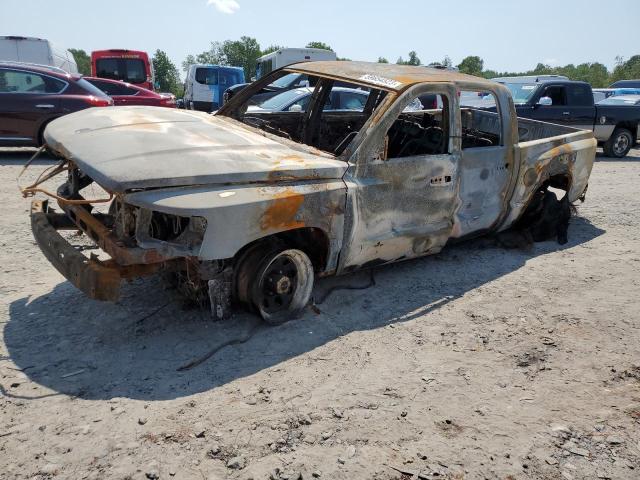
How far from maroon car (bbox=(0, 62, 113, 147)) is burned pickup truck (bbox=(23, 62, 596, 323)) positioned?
5.50m

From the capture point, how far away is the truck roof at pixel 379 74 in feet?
13.5

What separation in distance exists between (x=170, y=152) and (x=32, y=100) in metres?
7.05

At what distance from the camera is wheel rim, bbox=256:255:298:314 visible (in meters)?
3.53

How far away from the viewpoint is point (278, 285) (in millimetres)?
3562

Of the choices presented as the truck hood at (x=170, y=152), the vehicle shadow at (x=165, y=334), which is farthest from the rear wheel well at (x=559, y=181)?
the truck hood at (x=170, y=152)

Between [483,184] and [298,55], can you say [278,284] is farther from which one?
[298,55]

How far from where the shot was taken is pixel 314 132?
5223mm

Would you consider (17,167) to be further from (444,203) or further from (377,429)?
(377,429)

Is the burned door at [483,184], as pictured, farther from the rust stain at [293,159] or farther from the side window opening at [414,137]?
the rust stain at [293,159]

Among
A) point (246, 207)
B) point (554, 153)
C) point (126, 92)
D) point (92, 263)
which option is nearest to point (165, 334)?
point (92, 263)

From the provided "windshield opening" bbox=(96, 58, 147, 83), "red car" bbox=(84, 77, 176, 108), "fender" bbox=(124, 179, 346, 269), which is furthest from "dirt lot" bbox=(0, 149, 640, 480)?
"windshield opening" bbox=(96, 58, 147, 83)

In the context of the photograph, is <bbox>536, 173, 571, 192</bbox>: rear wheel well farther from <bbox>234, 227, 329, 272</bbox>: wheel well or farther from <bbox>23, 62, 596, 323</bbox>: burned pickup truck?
<bbox>234, 227, 329, 272</bbox>: wheel well

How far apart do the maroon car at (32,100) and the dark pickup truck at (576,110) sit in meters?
8.24

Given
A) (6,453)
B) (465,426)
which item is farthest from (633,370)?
(6,453)
